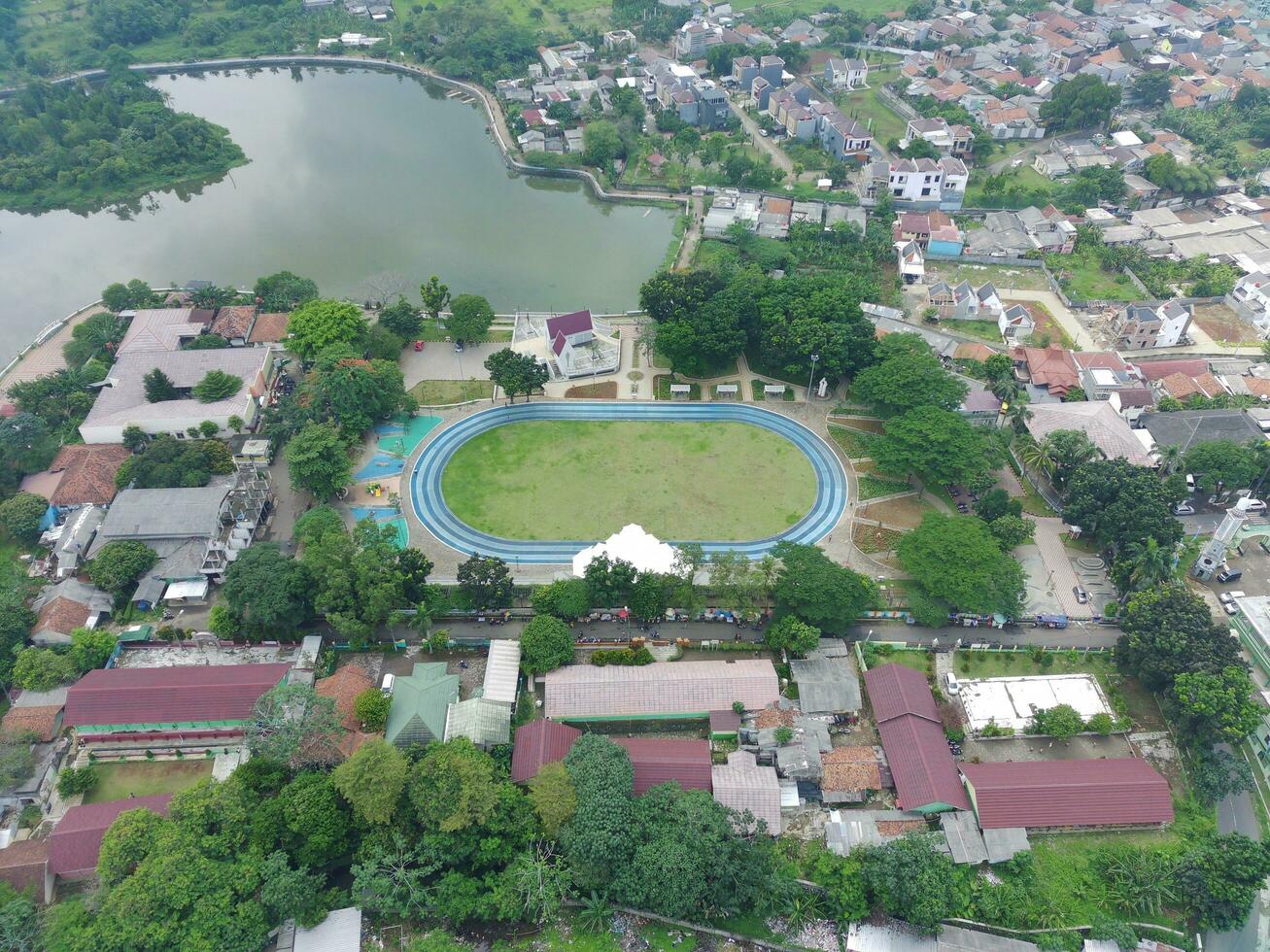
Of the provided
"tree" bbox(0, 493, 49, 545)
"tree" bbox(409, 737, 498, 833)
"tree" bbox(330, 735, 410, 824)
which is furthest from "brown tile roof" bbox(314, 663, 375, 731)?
"tree" bbox(0, 493, 49, 545)

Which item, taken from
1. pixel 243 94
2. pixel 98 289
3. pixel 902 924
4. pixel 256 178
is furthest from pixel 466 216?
pixel 902 924

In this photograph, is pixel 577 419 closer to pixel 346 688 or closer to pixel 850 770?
pixel 346 688

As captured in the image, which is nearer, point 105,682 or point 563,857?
point 563,857

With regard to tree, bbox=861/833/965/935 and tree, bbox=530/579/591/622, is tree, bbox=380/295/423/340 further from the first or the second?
tree, bbox=861/833/965/935

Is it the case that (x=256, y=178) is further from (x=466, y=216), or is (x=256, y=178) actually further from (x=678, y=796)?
(x=678, y=796)

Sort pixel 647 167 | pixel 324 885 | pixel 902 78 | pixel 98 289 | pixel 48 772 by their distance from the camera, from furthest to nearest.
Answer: pixel 902 78 < pixel 647 167 < pixel 98 289 < pixel 48 772 < pixel 324 885
